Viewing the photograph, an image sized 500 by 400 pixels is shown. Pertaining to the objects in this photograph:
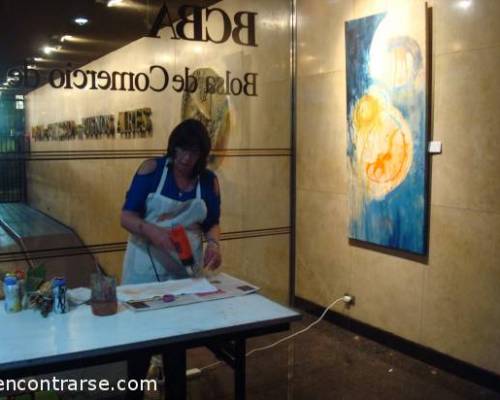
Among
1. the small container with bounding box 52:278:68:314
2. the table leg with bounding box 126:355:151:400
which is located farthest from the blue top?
the small container with bounding box 52:278:68:314

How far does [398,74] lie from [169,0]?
1414mm

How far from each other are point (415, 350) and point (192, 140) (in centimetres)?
184

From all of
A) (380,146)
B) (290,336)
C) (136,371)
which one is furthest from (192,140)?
(290,336)

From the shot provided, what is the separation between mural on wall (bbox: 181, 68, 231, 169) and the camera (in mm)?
3244

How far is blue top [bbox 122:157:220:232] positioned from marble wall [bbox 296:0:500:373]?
1.06 metres

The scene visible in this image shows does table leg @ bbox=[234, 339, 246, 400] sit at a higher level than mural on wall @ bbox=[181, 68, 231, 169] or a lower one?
lower

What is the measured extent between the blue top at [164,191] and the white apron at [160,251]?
3cm

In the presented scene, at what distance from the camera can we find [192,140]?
3.11 metres

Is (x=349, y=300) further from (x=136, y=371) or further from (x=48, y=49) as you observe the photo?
(x=48, y=49)

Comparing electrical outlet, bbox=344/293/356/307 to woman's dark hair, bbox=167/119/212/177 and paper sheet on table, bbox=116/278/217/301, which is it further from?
paper sheet on table, bbox=116/278/217/301

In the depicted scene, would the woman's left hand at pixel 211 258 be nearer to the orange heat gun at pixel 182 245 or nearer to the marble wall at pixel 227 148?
the orange heat gun at pixel 182 245

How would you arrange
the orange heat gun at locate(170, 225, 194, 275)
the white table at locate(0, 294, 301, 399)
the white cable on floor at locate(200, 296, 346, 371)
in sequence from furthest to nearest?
the white cable on floor at locate(200, 296, 346, 371) → the orange heat gun at locate(170, 225, 194, 275) → the white table at locate(0, 294, 301, 399)
